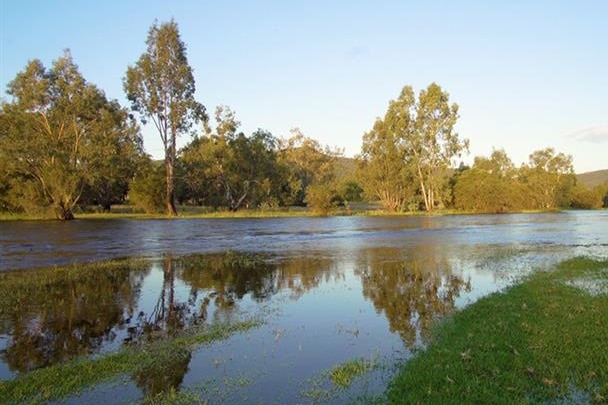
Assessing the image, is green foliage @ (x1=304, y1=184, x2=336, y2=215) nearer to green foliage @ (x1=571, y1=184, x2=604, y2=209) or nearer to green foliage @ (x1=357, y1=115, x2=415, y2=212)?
green foliage @ (x1=357, y1=115, x2=415, y2=212)

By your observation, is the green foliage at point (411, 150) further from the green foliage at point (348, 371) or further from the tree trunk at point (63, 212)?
the green foliage at point (348, 371)

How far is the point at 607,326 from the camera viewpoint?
29.1 ft

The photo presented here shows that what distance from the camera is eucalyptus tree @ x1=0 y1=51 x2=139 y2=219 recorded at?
5528 centimetres

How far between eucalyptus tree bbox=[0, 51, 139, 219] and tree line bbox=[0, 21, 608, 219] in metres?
0.13

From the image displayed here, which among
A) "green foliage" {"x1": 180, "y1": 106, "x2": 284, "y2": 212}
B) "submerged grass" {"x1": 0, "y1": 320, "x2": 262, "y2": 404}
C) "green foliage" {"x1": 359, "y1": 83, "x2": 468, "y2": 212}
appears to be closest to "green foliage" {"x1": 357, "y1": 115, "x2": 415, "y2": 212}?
"green foliage" {"x1": 359, "y1": 83, "x2": 468, "y2": 212}

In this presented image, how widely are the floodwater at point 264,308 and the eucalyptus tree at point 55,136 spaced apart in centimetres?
3283

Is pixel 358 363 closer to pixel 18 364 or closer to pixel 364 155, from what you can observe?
pixel 18 364

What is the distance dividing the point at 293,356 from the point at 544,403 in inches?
164

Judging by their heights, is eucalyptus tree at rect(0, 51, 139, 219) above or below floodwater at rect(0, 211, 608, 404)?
above

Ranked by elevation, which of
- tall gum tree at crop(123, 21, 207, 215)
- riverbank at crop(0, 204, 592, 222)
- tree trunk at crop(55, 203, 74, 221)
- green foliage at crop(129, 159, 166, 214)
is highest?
tall gum tree at crop(123, 21, 207, 215)

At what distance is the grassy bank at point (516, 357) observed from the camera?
629 cm

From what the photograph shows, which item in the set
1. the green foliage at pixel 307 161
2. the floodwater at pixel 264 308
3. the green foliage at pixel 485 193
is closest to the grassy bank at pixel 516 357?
the floodwater at pixel 264 308

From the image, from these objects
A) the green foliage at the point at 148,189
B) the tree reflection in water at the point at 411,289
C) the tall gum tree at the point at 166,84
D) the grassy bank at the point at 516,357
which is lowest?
the tree reflection in water at the point at 411,289

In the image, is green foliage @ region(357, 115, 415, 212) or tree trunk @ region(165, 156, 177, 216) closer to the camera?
tree trunk @ region(165, 156, 177, 216)
